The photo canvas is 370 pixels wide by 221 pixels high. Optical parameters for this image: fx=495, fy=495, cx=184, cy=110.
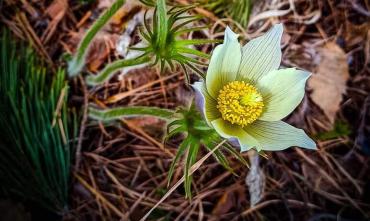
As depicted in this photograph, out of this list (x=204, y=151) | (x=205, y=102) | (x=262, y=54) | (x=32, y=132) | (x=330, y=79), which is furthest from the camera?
(x=330, y=79)

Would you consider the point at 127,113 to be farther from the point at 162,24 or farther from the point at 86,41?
the point at 162,24

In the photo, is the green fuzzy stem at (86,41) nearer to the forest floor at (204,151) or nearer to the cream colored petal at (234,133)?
the forest floor at (204,151)

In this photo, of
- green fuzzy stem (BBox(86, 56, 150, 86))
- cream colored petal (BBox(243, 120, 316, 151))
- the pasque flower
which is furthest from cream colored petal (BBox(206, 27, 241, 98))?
green fuzzy stem (BBox(86, 56, 150, 86))

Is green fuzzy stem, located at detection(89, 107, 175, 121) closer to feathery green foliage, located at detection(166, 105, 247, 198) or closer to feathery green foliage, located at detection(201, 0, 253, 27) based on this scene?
feathery green foliage, located at detection(166, 105, 247, 198)

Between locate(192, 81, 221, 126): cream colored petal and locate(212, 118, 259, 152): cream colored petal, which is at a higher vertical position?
locate(192, 81, 221, 126): cream colored petal

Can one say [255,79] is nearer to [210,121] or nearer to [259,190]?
[210,121]

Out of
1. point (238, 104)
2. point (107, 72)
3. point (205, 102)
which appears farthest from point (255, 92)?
point (107, 72)

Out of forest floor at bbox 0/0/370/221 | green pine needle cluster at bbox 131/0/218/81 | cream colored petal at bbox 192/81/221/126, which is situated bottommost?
forest floor at bbox 0/0/370/221

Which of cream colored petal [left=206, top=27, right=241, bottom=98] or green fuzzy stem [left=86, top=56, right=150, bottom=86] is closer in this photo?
cream colored petal [left=206, top=27, right=241, bottom=98]
